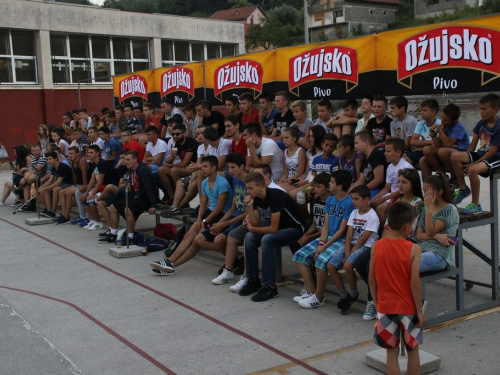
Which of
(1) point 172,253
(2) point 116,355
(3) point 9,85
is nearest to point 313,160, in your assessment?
(1) point 172,253

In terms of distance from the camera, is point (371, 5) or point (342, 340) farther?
point (371, 5)

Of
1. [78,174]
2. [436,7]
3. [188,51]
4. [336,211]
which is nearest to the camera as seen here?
[336,211]

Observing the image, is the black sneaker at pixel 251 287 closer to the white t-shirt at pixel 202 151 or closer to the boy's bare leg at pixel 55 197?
the white t-shirt at pixel 202 151

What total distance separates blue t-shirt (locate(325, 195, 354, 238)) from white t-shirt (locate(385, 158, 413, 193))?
57 centimetres

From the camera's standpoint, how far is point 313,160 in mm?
8273

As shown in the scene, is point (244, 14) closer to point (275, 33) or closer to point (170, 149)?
point (275, 33)

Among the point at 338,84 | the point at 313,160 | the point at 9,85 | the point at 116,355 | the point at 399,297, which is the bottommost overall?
the point at 116,355

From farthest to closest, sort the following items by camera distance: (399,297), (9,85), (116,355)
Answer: (9,85), (116,355), (399,297)

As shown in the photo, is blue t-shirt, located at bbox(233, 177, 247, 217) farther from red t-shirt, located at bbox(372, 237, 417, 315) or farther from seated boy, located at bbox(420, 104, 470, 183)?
red t-shirt, located at bbox(372, 237, 417, 315)

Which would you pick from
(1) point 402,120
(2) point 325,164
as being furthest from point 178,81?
(1) point 402,120

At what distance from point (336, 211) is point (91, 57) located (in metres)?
25.9

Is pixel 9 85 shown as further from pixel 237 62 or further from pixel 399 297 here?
pixel 399 297

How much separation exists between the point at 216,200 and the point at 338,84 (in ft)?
8.51

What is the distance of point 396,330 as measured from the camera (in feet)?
15.0
